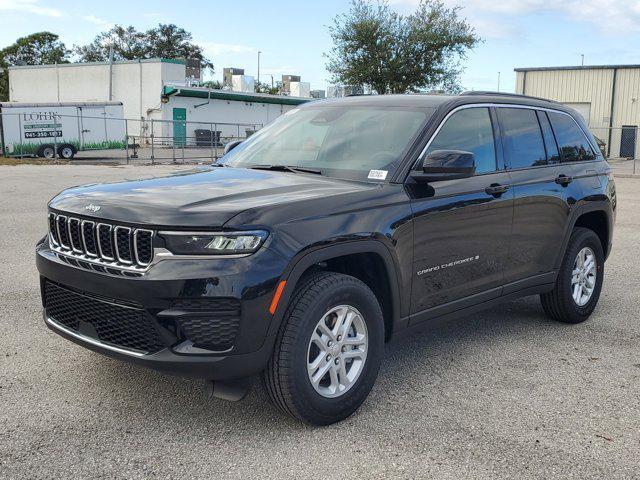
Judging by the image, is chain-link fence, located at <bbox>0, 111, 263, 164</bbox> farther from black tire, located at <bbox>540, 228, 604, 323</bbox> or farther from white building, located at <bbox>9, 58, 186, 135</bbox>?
black tire, located at <bbox>540, 228, 604, 323</bbox>

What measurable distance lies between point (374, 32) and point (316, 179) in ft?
138

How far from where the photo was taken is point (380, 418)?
3.97m

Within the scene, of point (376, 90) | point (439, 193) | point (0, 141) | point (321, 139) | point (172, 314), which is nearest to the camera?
point (172, 314)

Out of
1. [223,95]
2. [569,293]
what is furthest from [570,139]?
[223,95]

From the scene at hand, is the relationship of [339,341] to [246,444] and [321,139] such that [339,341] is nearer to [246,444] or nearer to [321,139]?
[246,444]

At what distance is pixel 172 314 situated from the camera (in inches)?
132

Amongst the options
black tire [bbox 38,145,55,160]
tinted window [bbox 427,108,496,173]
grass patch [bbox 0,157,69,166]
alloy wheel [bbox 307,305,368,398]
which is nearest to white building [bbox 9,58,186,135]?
black tire [bbox 38,145,55,160]

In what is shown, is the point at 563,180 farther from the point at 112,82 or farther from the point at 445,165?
the point at 112,82

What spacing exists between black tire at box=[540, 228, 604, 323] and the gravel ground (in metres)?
0.25

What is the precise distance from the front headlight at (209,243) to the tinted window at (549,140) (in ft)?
10.4

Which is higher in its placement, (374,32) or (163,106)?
(374,32)

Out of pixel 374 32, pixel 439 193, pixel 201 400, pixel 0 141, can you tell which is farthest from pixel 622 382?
pixel 374 32

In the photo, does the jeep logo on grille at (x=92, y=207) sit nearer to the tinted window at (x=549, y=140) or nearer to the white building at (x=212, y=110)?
the tinted window at (x=549, y=140)

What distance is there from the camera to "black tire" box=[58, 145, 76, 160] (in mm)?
32750
